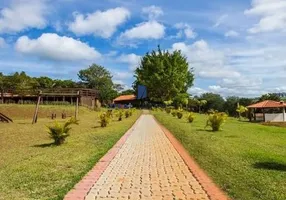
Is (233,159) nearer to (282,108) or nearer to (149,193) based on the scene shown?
(149,193)

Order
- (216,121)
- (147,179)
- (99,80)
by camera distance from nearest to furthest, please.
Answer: (147,179), (216,121), (99,80)

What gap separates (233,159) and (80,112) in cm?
3121

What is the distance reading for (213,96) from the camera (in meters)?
89.6

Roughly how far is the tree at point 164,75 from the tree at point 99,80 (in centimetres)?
2360

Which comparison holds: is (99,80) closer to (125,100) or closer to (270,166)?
(125,100)

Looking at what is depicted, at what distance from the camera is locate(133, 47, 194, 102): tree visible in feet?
204

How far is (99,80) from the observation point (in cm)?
9062

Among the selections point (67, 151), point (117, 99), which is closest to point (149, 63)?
point (117, 99)

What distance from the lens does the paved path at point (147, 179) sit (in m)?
6.17

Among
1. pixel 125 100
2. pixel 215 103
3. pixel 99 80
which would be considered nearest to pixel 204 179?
pixel 125 100

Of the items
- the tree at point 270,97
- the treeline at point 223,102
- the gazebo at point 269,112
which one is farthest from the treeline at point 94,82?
the gazebo at point 269,112

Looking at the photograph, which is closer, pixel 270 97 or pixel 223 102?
pixel 270 97

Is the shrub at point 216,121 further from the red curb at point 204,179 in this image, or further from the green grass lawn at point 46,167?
the red curb at point 204,179

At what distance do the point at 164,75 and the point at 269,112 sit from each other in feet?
68.8
